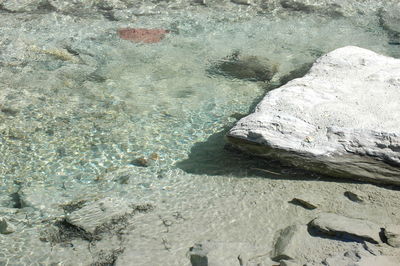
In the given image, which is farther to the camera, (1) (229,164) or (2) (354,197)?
(1) (229,164)

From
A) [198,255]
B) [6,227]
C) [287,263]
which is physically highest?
[287,263]

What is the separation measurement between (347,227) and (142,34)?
5.37 meters

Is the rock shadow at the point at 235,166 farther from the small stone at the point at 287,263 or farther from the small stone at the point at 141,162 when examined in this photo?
the small stone at the point at 287,263

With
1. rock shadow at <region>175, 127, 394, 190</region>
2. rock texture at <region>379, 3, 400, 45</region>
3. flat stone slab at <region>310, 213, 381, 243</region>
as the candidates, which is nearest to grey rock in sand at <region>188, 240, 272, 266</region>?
flat stone slab at <region>310, 213, 381, 243</region>

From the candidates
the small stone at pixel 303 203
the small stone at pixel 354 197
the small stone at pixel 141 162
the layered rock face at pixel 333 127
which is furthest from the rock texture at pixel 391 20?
the small stone at pixel 141 162

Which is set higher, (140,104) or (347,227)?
(347,227)

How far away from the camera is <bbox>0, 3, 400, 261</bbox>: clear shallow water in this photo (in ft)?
16.3

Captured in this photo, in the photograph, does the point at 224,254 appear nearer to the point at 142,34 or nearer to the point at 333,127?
the point at 333,127

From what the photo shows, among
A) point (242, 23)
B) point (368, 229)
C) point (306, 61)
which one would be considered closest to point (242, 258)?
point (368, 229)

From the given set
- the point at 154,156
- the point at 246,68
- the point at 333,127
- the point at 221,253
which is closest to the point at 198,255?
the point at 221,253

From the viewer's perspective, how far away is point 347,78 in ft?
19.4

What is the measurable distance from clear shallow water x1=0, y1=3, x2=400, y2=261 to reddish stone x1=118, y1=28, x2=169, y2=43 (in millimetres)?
156

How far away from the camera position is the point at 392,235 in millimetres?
4066

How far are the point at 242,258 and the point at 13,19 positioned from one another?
6.69 m
